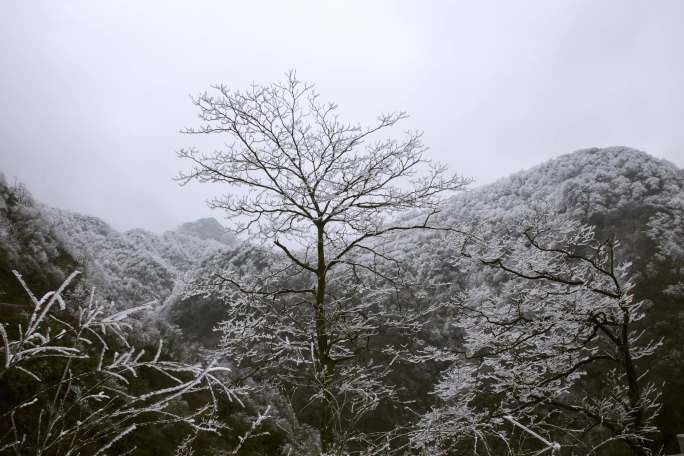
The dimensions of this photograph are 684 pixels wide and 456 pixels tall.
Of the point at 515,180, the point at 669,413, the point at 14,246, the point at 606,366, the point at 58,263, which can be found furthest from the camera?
the point at 515,180

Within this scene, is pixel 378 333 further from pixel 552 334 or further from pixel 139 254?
pixel 139 254

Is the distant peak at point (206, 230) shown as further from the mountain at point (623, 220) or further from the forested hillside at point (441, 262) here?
the mountain at point (623, 220)

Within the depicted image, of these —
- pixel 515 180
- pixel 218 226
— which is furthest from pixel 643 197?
pixel 218 226

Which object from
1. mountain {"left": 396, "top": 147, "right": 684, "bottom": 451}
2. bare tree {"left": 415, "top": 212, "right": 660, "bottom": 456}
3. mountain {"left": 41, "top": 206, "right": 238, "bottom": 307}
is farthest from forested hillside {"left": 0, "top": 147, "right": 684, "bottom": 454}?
bare tree {"left": 415, "top": 212, "right": 660, "bottom": 456}

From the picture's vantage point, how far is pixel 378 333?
4926mm

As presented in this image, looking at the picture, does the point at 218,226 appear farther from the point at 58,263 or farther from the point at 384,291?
the point at 384,291

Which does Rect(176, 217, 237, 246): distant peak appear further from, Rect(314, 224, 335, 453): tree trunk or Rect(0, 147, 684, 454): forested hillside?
Rect(314, 224, 335, 453): tree trunk

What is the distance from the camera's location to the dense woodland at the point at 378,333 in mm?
2891

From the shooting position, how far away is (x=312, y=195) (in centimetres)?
557

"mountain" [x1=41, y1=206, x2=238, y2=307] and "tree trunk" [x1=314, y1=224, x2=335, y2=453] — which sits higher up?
"mountain" [x1=41, y1=206, x2=238, y2=307]

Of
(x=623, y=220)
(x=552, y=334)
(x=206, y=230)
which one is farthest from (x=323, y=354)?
(x=206, y=230)

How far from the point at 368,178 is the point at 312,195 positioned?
828 millimetres

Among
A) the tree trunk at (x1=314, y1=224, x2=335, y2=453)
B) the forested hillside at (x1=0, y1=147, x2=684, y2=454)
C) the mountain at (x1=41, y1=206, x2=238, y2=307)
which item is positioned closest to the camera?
the tree trunk at (x1=314, y1=224, x2=335, y2=453)

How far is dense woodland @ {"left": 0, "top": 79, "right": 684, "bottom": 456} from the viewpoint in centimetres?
289
